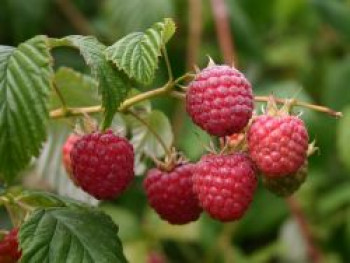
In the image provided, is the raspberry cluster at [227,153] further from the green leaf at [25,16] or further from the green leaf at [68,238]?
the green leaf at [25,16]

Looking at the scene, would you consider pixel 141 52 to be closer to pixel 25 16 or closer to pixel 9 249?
pixel 9 249

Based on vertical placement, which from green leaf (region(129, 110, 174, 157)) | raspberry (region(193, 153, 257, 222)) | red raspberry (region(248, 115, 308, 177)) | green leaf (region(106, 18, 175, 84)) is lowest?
green leaf (region(129, 110, 174, 157))

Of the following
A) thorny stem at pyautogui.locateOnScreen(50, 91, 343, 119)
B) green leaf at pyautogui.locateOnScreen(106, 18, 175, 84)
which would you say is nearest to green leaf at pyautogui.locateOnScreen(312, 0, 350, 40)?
thorny stem at pyautogui.locateOnScreen(50, 91, 343, 119)

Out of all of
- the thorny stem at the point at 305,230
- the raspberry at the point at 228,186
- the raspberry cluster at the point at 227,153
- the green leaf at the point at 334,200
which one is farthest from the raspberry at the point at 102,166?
the green leaf at the point at 334,200

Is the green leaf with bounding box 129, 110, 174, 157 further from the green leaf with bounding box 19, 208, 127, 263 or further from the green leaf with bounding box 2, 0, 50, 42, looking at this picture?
the green leaf with bounding box 2, 0, 50, 42

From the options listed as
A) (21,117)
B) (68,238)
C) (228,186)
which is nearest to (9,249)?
(68,238)

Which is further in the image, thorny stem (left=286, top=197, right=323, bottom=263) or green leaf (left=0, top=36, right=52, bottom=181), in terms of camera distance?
thorny stem (left=286, top=197, right=323, bottom=263)

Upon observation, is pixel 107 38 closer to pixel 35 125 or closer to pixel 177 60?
pixel 177 60

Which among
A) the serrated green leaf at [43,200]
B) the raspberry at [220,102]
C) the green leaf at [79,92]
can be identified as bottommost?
the serrated green leaf at [43,200]
